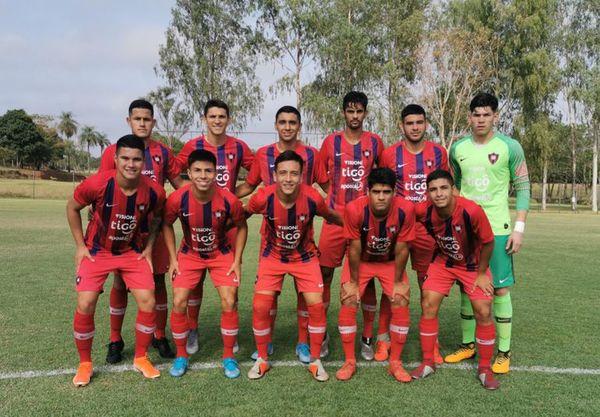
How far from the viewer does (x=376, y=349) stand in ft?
15.1

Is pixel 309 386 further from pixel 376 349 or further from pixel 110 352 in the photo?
pixel 110 352

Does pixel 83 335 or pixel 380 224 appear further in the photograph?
pixel 380 224

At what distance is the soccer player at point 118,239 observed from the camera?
3.84 m

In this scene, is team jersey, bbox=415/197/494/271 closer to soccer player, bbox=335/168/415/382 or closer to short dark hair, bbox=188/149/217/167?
soccer player, bbox=335/168/415/382

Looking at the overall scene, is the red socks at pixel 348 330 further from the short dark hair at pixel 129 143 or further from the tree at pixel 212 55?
the tree at pixel 212 55

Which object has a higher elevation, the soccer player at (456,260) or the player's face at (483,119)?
the player's face at (483,119)

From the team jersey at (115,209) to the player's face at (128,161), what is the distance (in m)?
0.17

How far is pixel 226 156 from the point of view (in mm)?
4766

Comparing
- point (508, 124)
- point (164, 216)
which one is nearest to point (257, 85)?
point (508, 124)

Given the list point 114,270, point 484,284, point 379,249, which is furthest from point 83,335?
point 484,284

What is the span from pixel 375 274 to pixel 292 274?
773 mm

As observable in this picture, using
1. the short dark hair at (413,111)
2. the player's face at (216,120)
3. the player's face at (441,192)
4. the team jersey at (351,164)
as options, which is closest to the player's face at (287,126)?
the team jersey at (351,164)

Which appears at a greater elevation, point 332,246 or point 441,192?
point 441,192

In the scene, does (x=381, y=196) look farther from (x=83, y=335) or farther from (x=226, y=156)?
(x=83, y=335)
